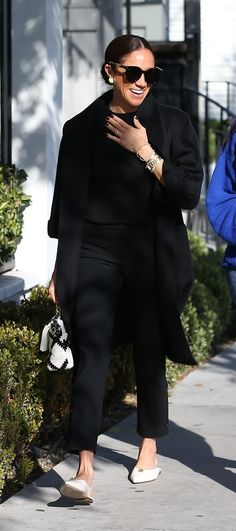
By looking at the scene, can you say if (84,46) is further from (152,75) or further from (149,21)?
(152,75)

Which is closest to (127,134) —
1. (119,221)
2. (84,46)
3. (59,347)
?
(119,221)

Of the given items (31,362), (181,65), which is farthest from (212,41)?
(31,362)

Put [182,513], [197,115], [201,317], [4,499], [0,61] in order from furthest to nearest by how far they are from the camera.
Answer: [197,115], [201,317], [0,61], [4,499], [182,513]

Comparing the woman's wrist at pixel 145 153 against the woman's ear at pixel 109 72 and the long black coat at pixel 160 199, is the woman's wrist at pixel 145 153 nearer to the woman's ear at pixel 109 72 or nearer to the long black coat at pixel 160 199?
the long black coat at pixel 160 199

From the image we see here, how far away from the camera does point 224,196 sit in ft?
16.0

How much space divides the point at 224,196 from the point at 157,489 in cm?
139

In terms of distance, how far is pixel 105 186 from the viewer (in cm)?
→ 527

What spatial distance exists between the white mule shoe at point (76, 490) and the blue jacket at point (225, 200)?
104cm

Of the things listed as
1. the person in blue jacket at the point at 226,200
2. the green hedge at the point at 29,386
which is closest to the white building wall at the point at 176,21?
the green hedge at the point at 29,386

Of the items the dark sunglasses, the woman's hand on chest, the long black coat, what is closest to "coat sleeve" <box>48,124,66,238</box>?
the long black coat

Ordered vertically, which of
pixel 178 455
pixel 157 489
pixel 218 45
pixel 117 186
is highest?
pixel 117 186

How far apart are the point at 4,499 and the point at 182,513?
821 millimetres

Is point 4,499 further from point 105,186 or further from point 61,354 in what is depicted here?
point 105,186

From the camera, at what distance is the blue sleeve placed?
15.8ft
